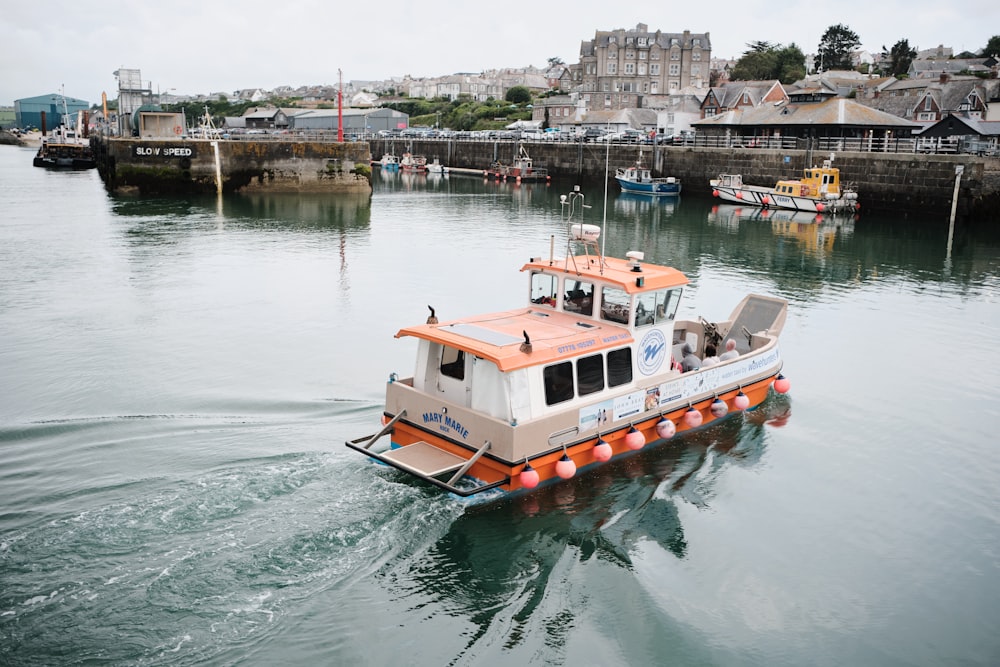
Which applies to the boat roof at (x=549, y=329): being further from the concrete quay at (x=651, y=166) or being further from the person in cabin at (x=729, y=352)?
the concrete quay at (x=651, y=166)

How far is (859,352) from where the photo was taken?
66.6 ft

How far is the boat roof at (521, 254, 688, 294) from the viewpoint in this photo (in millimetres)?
12602

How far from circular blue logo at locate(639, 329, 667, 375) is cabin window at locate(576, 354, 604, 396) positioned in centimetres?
102

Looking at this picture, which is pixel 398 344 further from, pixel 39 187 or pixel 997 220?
pixel 39 187

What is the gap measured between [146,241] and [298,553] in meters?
29.3

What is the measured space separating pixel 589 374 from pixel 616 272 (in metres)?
2.09

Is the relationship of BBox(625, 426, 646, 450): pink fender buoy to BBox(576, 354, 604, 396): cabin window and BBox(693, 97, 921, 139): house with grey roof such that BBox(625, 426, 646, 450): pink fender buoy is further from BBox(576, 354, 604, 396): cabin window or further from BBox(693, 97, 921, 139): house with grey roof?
BBox(693, 97, 921, 139): house with grey roof

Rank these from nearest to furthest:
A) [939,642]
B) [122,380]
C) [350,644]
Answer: [350,644]
[939,642]
[122,380]

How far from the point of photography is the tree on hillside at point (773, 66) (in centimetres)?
11944

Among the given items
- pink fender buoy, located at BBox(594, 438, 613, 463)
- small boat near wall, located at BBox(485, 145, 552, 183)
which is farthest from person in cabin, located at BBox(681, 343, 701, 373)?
small boat near wall, located at BBox(485, 145, 552, 183)

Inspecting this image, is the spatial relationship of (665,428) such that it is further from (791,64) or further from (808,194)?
(791,64)

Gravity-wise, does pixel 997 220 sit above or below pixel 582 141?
below

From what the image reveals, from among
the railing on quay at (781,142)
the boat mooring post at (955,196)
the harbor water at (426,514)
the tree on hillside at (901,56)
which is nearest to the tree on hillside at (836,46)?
the tree on hillside at (901,56)

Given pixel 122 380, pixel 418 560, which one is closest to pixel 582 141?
pixel 122 380
